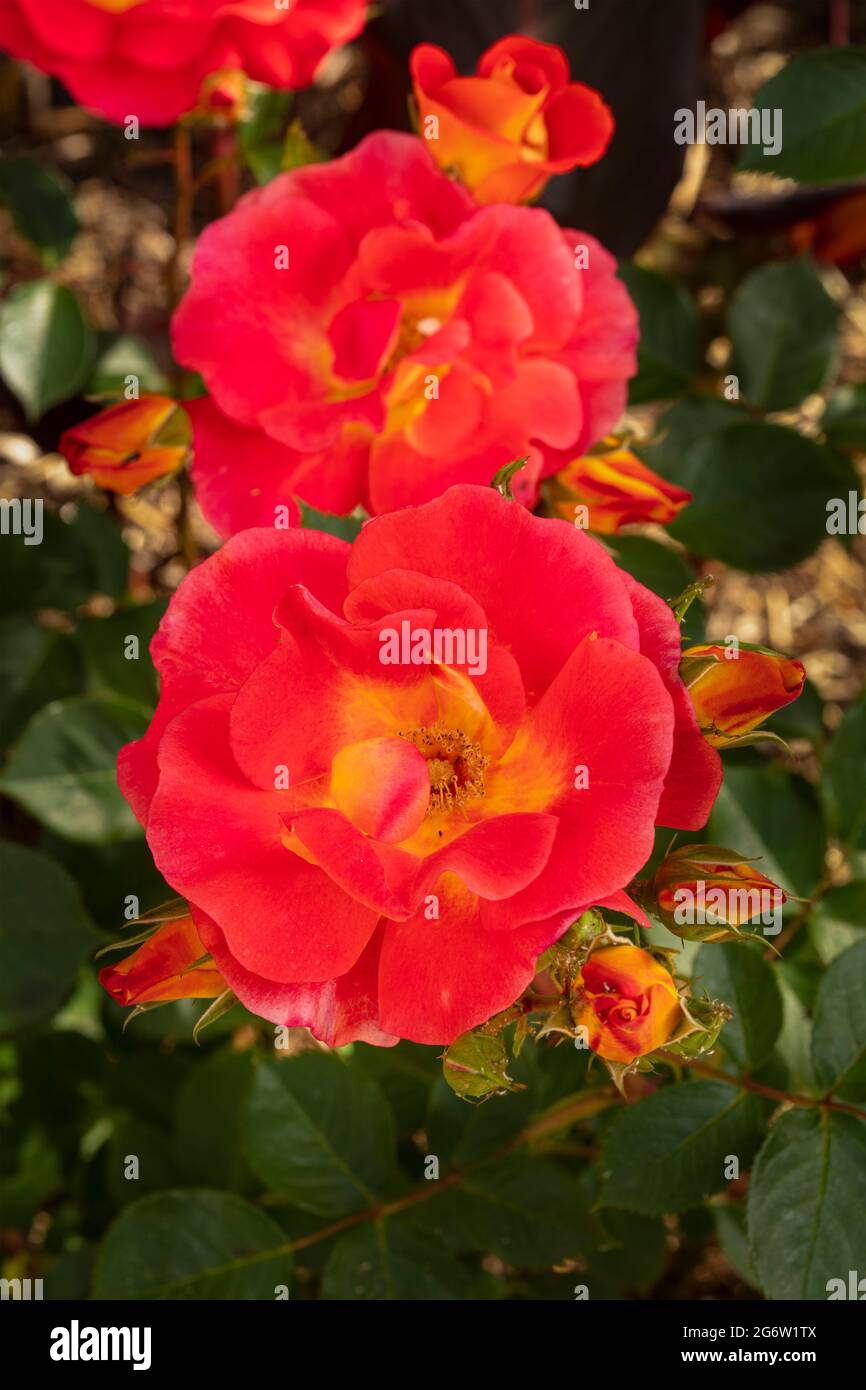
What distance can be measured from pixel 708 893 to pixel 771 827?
50 centimetres

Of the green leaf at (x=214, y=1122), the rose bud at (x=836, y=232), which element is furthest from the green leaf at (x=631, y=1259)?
the rose bud at (x=836, y=232)

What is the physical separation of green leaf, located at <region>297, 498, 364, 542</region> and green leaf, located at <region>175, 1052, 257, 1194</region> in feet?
2.29

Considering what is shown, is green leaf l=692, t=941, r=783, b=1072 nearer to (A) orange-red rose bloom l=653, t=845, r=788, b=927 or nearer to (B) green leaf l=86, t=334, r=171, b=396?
(A) orange-red rose bloom l=653, t=845, r=788, b=927

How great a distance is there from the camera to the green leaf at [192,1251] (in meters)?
1.18

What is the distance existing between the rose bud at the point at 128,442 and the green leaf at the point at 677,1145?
0.70 m

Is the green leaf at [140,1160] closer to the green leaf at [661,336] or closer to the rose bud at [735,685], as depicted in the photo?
the rose bud at [735,685]

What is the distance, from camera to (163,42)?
1.17 meters

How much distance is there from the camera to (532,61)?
108 cm

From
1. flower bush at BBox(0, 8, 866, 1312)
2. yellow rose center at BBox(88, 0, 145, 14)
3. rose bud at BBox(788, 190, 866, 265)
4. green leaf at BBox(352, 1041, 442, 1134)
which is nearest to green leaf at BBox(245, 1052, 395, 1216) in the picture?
flower bush at BBox(0, 8, 866, 1312)

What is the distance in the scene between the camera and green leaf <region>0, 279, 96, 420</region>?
1.63 meters

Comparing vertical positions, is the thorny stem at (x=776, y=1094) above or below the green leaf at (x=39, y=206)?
below
